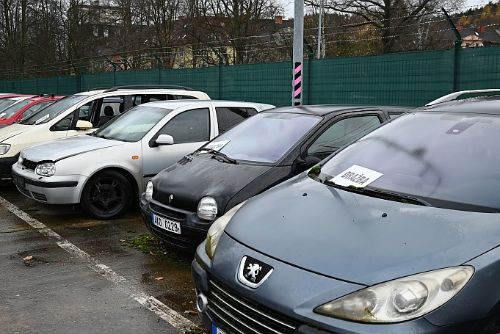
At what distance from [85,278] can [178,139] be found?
2.77 m

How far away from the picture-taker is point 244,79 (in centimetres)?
1506

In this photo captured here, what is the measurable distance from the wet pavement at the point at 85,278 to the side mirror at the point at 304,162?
141 centimetres

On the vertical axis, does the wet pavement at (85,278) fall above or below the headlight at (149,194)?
below

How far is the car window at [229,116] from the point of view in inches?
300

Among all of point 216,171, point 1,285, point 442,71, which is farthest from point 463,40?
point 1,285

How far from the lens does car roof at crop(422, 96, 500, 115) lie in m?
3.39

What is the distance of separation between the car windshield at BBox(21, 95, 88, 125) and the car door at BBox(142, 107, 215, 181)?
2.68 meters

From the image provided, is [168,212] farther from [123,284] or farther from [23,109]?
[23,109]

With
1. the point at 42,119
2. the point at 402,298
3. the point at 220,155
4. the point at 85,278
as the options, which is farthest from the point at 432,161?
the point at 42,119

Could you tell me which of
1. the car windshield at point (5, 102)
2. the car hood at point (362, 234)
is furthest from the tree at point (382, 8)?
the car hood at point (362, 234)

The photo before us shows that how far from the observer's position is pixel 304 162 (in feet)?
17.2

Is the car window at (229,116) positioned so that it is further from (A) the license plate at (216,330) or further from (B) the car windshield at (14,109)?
(B) the car windshield at (14,109)

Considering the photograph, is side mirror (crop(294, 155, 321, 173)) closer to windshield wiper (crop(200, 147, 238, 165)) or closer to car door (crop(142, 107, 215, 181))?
windshield wiper (crop(200, 147, 238, 165))

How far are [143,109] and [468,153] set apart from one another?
18.2ft
